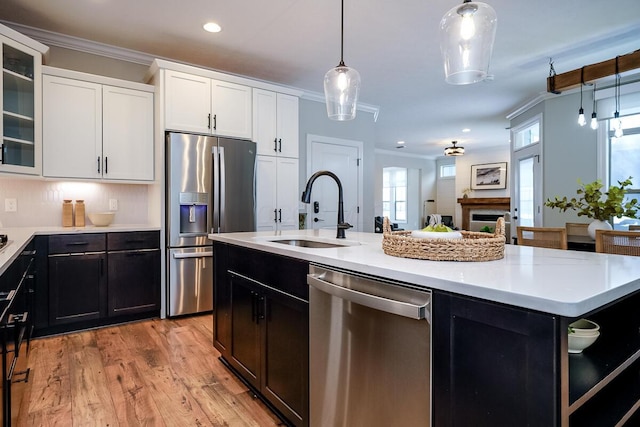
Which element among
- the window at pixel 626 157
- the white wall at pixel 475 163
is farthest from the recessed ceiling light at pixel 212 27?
the white wall at pixel 475 163

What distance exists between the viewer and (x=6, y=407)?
4.59 feet

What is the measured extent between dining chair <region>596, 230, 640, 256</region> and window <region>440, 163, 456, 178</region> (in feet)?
29.3

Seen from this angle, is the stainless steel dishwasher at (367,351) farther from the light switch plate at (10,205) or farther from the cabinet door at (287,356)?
the light switch plate at (10,205)

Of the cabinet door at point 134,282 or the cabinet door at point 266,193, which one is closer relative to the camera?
the cabinet door at point 134,282

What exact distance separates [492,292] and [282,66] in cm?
395

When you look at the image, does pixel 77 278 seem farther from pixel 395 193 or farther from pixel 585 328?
pixel 395 193

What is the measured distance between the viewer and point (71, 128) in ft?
10.9

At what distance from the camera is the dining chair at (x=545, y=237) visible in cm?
270

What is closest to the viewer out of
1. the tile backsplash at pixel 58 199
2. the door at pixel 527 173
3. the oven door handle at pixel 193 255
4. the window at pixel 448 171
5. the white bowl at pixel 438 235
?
the white bowl at pixel 438 235

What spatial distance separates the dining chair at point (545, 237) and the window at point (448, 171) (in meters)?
8.55

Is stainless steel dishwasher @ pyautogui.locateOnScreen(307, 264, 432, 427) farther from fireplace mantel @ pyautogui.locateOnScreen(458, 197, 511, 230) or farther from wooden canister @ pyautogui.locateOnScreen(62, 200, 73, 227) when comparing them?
fireplace mantel @ pyautogui.locateOnScreen(458, 197, 511, 230)

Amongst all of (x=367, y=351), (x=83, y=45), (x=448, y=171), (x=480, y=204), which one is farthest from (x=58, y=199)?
(x=448, y=171)

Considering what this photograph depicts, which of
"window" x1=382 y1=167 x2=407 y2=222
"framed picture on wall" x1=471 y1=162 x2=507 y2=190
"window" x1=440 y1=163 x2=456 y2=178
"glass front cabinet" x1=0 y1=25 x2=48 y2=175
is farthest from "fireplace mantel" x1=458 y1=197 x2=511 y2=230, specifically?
"glass front cabinet" x1=0 y1=25 x2=48 y2=175

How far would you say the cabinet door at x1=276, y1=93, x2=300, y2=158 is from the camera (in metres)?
4.34
